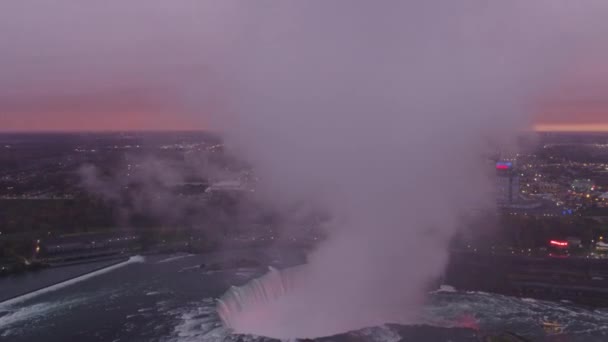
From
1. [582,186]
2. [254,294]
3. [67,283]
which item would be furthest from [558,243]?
[67,283]

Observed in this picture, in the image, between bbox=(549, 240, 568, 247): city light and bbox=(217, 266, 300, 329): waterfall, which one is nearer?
bbox=(217, 266, 300, 329): waterfall

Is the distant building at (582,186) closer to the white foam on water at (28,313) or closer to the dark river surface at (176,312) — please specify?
the dark river surface at (176,312)

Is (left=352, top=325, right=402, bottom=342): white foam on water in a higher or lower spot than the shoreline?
higher

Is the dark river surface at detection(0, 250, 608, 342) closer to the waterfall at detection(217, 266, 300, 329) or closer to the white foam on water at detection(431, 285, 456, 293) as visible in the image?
the white foam on water at detection(431, 285, 456, 293)

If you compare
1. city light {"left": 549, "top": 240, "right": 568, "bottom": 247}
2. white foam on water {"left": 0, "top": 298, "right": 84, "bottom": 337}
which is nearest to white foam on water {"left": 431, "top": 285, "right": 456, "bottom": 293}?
city light {"left": 549, "top": 240, "right": 568, "bottom": 247}

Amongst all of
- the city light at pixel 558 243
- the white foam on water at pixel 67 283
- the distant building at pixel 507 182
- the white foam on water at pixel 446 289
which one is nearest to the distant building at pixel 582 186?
the distant building at pixel 507 182
